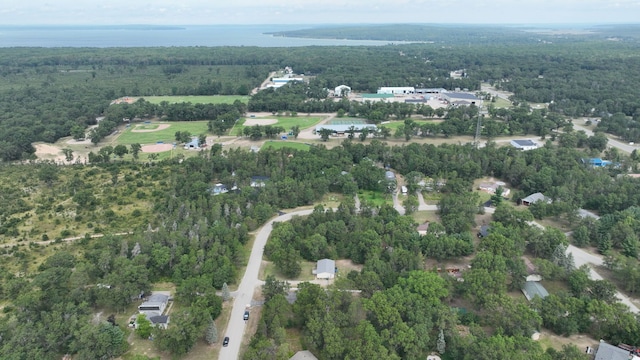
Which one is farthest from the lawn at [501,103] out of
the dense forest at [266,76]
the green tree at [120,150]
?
the green tree at [120,150]

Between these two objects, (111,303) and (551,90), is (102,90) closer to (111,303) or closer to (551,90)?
(111,303)

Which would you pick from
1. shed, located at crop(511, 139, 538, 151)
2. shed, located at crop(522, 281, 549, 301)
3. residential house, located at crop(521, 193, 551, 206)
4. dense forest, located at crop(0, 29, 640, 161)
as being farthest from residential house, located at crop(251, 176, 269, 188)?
shed, located at crop(511, 139, 538, 151)

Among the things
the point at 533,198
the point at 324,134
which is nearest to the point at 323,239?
the point at 533,198

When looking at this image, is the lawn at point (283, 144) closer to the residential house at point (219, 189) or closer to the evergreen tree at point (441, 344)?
the residential house at point (219, 189)

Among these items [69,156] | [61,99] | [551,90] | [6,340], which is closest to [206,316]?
[6,340]

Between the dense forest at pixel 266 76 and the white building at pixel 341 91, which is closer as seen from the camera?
the dense forest at pixel 266 76

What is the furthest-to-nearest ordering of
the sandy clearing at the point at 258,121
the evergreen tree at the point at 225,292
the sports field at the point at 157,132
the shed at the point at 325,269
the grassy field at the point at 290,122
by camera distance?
the sandy clearing at the point at 258,121 → the grassy field at the point at 290,122 → the sports field at the point at 157,132 → the shed at the point at 325,269 → the evergreen tree at the point at 225,292

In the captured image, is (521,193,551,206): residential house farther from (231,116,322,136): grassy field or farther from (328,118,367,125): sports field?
(231,116,322,136): grassy field
